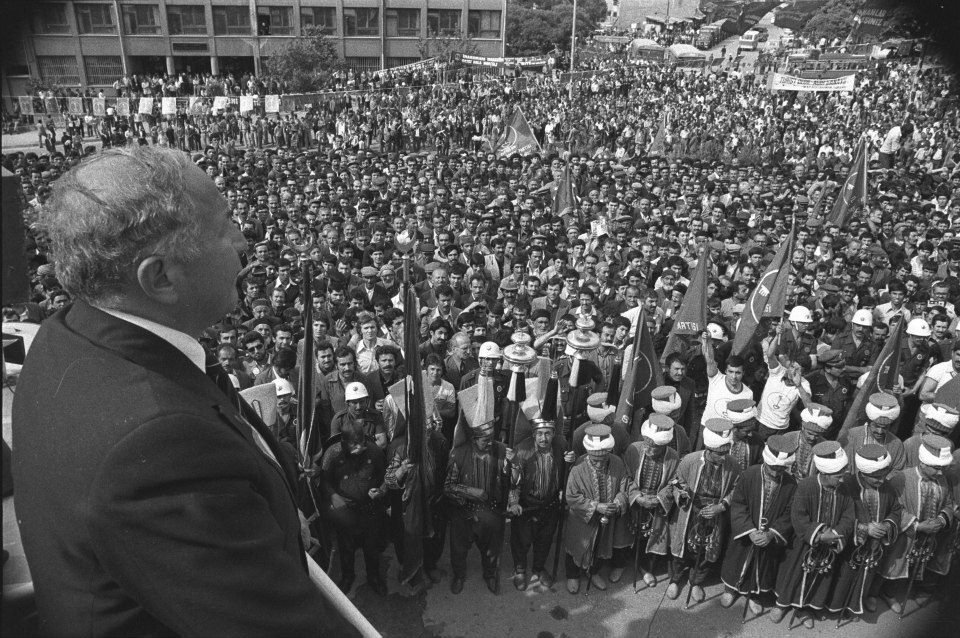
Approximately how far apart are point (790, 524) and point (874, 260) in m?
6.79

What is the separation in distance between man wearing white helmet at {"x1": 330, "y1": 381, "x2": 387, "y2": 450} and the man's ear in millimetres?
4137

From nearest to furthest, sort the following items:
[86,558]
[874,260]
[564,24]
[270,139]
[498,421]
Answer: [86,558] < [498,421] < [874,260] < [270,139] < [564,24]

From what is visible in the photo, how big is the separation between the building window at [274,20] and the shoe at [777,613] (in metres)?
49.2

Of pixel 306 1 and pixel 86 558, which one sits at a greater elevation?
pixel 306 1

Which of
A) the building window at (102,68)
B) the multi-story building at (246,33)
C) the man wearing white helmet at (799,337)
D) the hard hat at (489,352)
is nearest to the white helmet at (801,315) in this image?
the man wearing white helmet at (799,337)

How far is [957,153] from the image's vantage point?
67.4 ft

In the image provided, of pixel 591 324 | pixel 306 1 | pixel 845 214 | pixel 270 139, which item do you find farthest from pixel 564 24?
pixel 591 324

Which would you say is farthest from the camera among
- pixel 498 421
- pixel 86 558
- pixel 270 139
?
pixel 270 139

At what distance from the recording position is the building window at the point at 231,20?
148 ft

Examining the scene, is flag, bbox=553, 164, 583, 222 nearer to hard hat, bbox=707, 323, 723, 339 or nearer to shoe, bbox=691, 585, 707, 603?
hard hat, bbox=707, 323, 723, 339

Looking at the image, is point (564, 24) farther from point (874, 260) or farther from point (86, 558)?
point (86, 558)

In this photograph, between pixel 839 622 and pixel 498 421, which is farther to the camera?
pixel 498 421

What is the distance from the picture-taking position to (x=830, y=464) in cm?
472

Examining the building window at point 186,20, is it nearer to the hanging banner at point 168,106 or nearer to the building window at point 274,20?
the building window at point 274,20
